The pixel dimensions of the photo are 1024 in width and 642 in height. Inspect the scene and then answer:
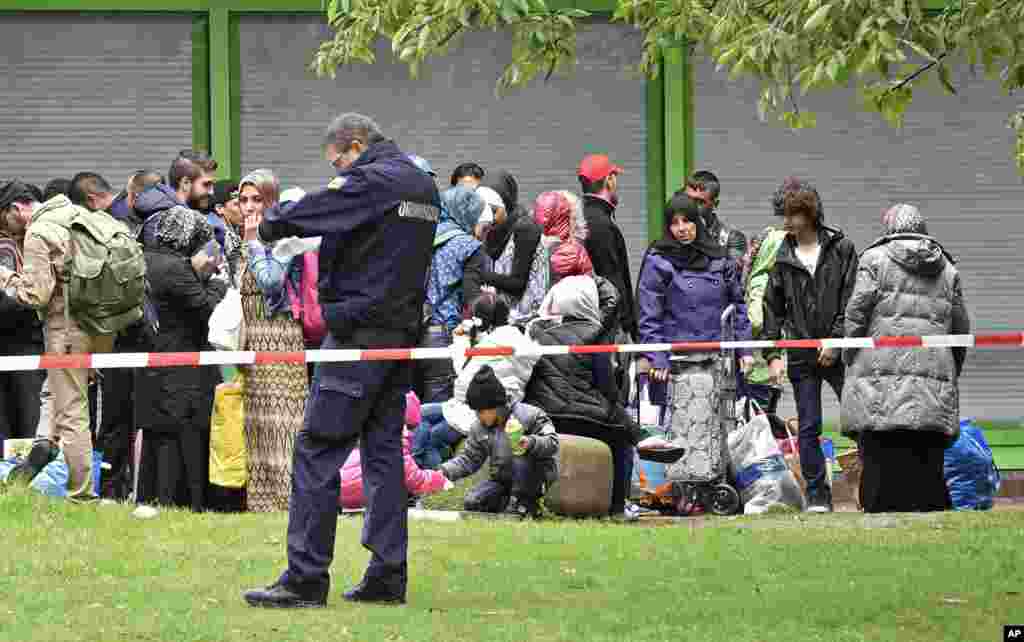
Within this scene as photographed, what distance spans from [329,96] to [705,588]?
28.3ft

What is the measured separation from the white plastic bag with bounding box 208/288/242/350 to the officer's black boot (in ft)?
11.3

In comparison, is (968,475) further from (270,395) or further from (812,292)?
(270,395)

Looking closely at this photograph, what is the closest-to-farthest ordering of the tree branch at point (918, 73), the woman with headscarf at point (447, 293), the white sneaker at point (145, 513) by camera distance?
1. the tree branch at point (918, 73)
2. the white sneaker at point (145, 513)
3. the woman with headscarf at point (447, 293)

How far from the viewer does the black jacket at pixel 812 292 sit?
44.9ft

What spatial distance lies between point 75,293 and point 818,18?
5.55 m

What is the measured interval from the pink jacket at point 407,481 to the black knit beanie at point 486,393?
47 centimetres

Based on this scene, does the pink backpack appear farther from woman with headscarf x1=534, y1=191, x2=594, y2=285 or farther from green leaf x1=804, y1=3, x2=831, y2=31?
green leaf x1=804, y1=3, x2=831, y2=31

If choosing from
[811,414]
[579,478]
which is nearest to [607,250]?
[811,414]

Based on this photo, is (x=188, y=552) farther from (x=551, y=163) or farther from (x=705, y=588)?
(x=551, y=163)

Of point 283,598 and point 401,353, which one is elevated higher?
point 401,353

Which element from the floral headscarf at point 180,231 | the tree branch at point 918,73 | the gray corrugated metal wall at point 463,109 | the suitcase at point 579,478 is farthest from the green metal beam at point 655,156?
the tree branch at point 918,73

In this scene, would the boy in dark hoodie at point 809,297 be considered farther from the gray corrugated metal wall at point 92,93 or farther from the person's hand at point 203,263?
the gray corrugated metal wall at point 92,93

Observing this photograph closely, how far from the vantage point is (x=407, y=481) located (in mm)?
12633

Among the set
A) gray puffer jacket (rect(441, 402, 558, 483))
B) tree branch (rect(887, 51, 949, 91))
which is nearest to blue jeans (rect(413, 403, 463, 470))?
gray puffer jacket (rect(441, 402, 558, 483))
